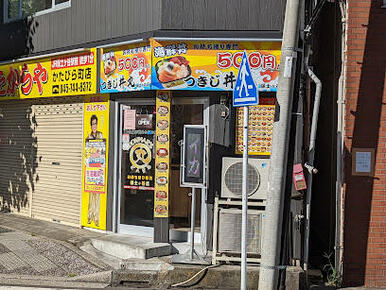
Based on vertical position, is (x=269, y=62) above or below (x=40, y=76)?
above

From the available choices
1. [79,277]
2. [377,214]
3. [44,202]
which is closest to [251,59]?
[377,214]

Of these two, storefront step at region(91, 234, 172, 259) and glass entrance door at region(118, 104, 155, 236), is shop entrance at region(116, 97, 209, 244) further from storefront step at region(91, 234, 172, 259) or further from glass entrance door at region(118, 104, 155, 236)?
storefront step at region(91, 234, 172, 259)

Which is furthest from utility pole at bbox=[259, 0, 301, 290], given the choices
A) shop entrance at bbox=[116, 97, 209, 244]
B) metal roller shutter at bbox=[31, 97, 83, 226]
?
metal roller shutter at bbox=[31, 97, 83, 226]

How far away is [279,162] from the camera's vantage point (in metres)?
6.87

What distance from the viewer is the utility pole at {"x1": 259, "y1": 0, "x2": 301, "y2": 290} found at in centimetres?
686

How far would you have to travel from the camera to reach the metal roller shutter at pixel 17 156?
12891 mm

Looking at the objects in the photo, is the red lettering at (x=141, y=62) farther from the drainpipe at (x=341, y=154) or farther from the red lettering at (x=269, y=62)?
the drainpipe at (x=341, y=154)

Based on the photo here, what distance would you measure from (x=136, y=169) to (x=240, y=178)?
2.41 metres

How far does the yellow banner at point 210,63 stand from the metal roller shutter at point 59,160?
2885 mm

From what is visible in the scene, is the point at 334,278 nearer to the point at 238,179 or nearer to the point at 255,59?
the point at 238,179

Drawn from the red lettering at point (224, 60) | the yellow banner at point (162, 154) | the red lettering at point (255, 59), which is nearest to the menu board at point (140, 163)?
the yellow banner at point (162, 154)

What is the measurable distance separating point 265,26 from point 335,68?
1.67 meters

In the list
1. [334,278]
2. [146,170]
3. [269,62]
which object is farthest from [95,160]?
[334,278]

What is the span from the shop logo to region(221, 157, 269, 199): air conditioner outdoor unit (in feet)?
6.12
